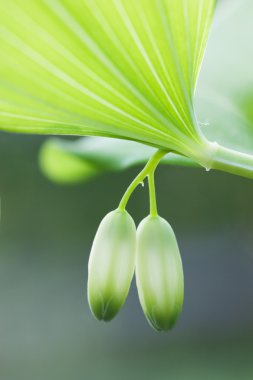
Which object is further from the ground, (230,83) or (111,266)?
(230,83)

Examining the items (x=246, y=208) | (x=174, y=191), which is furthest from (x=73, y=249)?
(x=246, y=208)

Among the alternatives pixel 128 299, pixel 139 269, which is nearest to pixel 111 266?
pixel 139 269

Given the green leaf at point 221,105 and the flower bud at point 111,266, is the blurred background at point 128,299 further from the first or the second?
the flower bud at point 111,266

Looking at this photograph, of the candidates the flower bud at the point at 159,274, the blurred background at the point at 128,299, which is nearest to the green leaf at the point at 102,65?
the flower bud at the point at 159,274

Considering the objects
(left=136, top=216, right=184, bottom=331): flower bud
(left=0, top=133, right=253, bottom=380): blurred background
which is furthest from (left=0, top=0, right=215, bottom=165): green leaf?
(left=0, top=133, right=253, bottom=380): blurred background

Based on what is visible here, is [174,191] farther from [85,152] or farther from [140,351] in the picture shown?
[85,152]

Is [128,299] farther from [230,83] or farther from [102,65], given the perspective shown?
[102,65]
